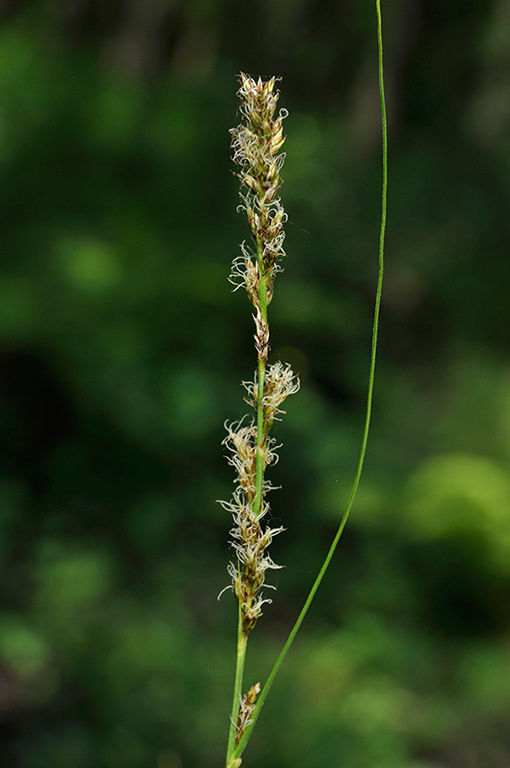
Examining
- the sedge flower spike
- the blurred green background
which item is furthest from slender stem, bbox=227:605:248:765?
the blurred green background

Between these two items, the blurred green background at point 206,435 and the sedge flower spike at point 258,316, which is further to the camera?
the blurred green background at point 206,435

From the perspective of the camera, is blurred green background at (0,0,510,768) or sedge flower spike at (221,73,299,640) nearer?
sedge flower spike at (221,73,299,640)

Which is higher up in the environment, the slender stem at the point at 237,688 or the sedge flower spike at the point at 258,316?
the sedge flower spike at the point at 258,316

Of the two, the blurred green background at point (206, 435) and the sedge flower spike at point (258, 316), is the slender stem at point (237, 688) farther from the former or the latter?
the blurred green background at point (206, 435)

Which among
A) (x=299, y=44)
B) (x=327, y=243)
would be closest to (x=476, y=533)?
(x=327, y=243)

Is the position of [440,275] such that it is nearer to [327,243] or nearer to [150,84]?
[327,243]

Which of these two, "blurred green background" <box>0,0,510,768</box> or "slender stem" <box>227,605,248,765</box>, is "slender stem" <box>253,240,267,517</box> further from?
"blurred green background" <box>0,0,510,768</box>

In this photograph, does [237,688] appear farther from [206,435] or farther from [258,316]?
[206,435]

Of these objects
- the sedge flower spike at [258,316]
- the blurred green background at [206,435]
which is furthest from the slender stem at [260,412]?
the blurred green background at [206,435]

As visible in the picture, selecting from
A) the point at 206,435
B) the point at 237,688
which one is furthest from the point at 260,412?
the point at 206,435
